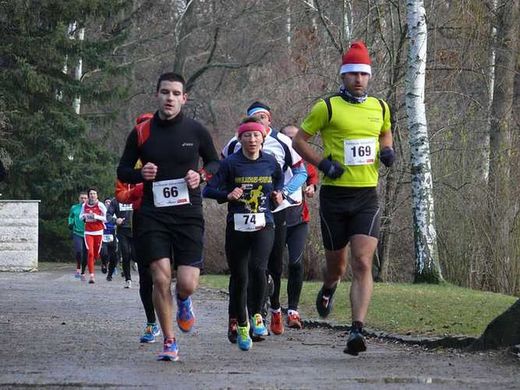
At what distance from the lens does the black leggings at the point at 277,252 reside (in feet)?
41.8

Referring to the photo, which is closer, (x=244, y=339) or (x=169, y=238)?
(x=169, y=238)

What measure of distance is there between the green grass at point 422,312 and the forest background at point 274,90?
732 centimetres

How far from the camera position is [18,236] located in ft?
116

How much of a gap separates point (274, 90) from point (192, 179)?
26428 mm

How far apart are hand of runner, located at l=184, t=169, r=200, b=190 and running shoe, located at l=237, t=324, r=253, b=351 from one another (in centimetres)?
153

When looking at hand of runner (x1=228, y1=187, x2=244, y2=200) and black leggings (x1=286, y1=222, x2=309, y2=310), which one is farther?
black leggings (x1=286, y1=222, x2=309, y2=310)

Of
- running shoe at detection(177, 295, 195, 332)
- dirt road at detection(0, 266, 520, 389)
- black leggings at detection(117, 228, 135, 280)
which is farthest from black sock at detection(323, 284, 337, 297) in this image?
black leggings at detection(117, 228, 135, 280)

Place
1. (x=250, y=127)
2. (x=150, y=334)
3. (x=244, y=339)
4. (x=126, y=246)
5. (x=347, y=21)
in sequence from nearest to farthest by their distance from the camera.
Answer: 1. (x=244, y=339)
2. (x=250, y=127)
3. (x=150, y=334)
4. (x=126, y=246)
5. (x=347, y=21)

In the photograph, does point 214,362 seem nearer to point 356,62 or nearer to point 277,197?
point 277,197

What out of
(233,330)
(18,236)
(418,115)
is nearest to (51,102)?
(18,236)

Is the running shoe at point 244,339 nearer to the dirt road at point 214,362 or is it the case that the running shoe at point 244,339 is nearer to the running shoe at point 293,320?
the dirt road at point 214,362

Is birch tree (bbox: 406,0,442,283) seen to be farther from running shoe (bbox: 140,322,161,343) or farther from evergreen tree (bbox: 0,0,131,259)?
evergreen tree (bbox: 0,0,131,259)

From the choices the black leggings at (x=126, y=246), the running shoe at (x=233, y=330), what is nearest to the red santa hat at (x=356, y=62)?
the running shoe at (x=233, y=330)

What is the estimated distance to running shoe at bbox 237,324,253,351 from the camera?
11.1 meters
